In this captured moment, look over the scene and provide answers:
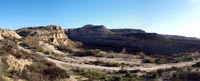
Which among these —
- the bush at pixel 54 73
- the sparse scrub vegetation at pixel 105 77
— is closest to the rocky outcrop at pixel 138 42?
the sparse scrub vegetation at pixel 105 77

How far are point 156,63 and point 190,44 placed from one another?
41357mm

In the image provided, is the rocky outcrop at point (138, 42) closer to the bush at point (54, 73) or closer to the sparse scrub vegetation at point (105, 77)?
the sparse scrub vegetation at point (105, 77)

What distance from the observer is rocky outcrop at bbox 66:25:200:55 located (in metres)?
88.2

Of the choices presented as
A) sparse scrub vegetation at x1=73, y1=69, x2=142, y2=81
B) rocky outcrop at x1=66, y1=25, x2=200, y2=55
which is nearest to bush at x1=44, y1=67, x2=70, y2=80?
sparse scrub vegetation at x1=73, y1=69, x2=142, y2=81

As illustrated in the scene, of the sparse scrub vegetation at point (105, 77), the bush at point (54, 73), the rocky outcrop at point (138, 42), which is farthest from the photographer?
the rocky outcrop at point (138, 42)

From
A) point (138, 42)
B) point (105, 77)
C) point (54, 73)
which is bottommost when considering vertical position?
point (105, 77)

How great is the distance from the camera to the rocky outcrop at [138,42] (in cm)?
8818

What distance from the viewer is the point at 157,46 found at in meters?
92.7

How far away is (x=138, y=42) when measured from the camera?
98.3 metres

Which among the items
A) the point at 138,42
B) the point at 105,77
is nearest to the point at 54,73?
the point at 105,77

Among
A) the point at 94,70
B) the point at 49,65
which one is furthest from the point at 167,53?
the point at 49,65

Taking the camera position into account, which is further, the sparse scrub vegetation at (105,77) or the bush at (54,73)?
the sparse scrub vegetation at (105,77)

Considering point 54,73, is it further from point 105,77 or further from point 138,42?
point 138,42

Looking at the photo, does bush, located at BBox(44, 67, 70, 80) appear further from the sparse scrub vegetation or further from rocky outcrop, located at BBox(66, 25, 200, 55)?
rocky outcrop, located at BBox(66, 25, 200, 55)
